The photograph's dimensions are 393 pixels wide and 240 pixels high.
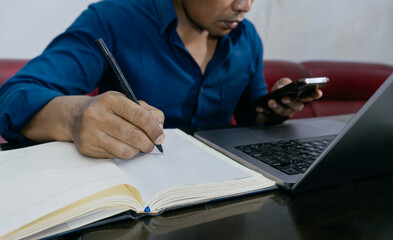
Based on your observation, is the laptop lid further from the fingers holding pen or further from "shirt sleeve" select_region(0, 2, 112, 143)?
"shirt sleeve" select_region(0, 2, 112, 143)

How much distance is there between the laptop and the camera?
1.03 feet

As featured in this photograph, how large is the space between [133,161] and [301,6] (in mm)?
1879

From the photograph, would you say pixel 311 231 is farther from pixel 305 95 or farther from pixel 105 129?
pixel 305 95

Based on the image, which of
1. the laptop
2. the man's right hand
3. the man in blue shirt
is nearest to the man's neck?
the man in blue shirt

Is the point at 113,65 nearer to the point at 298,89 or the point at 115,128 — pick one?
the point at 115,128

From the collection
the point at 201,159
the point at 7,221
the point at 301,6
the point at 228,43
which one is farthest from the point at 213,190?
the point at 301,6

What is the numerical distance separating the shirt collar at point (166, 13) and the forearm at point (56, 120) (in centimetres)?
42

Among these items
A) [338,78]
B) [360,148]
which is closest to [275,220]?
[360,148]

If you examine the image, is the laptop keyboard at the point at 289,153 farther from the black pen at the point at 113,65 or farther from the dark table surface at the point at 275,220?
the black pen at the point at 113,65

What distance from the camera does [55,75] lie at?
63cm

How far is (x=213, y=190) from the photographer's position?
331 mm

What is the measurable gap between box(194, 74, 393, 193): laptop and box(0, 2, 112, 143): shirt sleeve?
35 cm

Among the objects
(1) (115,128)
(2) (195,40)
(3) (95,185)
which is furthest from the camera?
(2) (195,40)

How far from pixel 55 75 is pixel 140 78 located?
0.25 meters
